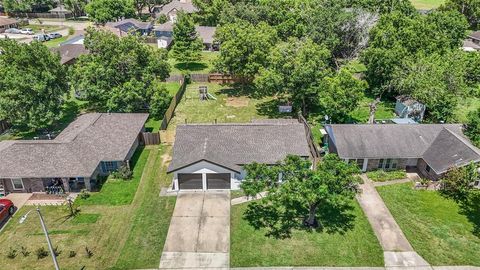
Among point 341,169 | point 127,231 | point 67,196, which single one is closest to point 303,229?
point 341,169

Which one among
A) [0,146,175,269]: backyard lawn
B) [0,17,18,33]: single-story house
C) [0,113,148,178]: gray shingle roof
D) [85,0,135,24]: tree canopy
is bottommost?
[0,146,175,269]: backyard lawn

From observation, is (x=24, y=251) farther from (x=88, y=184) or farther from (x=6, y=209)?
(x=88, y=184)

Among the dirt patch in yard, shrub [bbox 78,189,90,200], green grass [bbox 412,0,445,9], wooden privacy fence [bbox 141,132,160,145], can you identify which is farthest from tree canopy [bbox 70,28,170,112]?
green grass [bbox 412,0,445,9]

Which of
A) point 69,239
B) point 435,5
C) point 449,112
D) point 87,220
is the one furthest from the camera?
point 435,5

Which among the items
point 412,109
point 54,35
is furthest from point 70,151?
point 54,35

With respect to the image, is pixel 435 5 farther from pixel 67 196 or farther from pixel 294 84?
pixel 67 196

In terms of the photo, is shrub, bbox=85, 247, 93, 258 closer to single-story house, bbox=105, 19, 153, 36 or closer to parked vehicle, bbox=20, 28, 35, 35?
single-story house, bbox=105, 19, 153, 36
